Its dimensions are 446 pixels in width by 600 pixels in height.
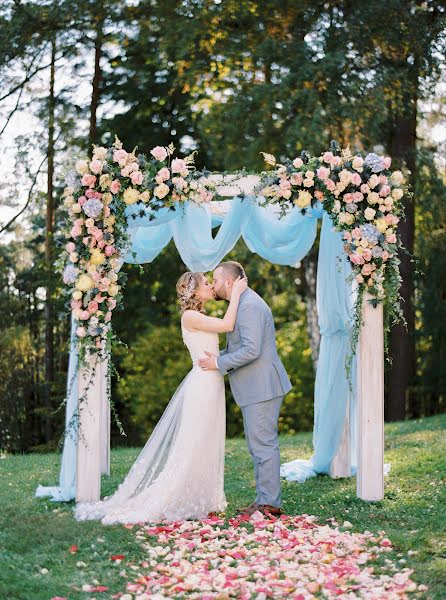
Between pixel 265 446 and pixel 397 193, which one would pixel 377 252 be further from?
pixel 265 446

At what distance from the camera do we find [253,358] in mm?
6094

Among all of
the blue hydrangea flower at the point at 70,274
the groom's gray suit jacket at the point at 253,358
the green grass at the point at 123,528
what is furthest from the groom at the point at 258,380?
the blue hydrangea flower at the point at 70,274

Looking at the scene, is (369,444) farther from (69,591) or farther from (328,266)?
(69,591)

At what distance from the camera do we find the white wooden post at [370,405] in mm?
6672

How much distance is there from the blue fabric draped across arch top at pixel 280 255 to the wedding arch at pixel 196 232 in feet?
0.05

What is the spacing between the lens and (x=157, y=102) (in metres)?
15.6

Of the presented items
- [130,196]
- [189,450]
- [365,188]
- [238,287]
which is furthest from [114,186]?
[189,450]

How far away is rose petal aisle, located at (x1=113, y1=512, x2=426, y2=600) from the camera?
4492mm

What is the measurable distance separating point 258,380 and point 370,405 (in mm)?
1067

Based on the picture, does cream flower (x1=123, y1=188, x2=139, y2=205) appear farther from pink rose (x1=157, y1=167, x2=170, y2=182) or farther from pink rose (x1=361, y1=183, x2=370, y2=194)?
pink rose (x1=361, y1=183, x2=370, y2=194)

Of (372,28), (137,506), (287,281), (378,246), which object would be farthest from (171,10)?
(137,506)

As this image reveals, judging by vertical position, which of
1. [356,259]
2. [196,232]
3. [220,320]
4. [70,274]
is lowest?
[220,320]

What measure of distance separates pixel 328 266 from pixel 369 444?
1.76 m

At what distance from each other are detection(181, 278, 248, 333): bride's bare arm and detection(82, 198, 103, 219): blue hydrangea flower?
1.00 meters
